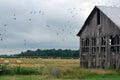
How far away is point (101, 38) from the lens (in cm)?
4162

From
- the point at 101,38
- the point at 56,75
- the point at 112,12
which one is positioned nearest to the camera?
the point at 56,75

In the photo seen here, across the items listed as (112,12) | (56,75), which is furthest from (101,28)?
(56,75)

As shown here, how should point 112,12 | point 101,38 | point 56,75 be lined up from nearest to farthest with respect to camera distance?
point 56,75 → point 112,12 → point 101,38

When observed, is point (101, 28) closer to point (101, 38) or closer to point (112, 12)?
point (101, 38)

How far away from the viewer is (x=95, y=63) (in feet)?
140

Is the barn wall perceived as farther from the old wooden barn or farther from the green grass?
the green grass

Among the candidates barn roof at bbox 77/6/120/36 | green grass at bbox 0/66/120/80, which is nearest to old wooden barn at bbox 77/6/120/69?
barn roof at bbox 77/6/120/36

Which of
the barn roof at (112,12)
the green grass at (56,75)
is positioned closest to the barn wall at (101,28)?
the barn roof at (112,12)

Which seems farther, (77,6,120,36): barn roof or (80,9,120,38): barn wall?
(80,9,120,38): barn wall

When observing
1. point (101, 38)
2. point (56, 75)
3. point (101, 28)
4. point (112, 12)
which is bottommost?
point (56, 75)

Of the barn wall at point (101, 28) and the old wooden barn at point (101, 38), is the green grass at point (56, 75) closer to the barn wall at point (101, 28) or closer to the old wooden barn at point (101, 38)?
the old wooden barn at point (101, 38)

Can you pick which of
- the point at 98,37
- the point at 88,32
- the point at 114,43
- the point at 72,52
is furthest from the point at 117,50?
the point at 72,52

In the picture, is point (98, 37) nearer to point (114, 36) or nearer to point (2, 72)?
point (114, 36)

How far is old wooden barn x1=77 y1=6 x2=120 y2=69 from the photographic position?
38.9 metres
